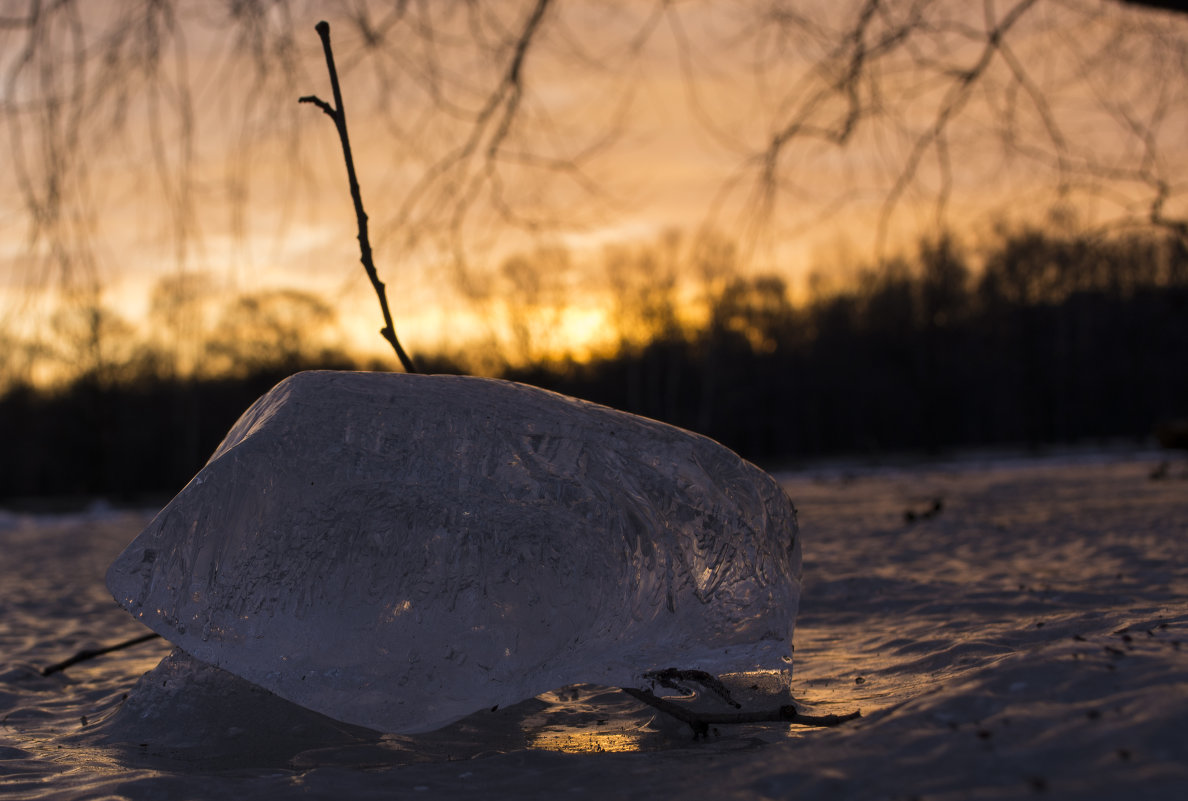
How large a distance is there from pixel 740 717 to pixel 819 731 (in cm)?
18

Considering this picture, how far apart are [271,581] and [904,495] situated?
11.3 metres

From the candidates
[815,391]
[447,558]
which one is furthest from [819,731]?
[815,391]

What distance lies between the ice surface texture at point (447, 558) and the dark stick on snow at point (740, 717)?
0.31ft

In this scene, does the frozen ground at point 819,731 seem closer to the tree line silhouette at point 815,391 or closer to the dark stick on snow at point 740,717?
the dark stick on snow at point 740,717

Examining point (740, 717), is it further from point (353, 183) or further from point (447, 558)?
point (353, 183)

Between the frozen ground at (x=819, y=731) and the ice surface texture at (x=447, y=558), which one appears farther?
the ice surface texture at (x=447, y=558)

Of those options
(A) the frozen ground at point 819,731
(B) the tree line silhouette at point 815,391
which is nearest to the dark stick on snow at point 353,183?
(A) the frozen ground at point 819,731

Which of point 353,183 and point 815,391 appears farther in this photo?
point 815,391

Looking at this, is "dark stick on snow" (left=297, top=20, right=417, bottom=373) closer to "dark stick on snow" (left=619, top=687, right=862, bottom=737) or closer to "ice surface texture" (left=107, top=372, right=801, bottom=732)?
"ice surface texture" (left=107, top=372, right=801, bottom=732)

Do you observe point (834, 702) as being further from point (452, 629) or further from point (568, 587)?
point (452, 629)

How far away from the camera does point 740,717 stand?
6.66ft

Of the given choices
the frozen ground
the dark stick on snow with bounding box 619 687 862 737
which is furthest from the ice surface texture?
the frozen ground

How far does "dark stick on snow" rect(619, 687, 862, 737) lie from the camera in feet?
6.43

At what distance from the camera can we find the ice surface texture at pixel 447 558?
2.00 metres
